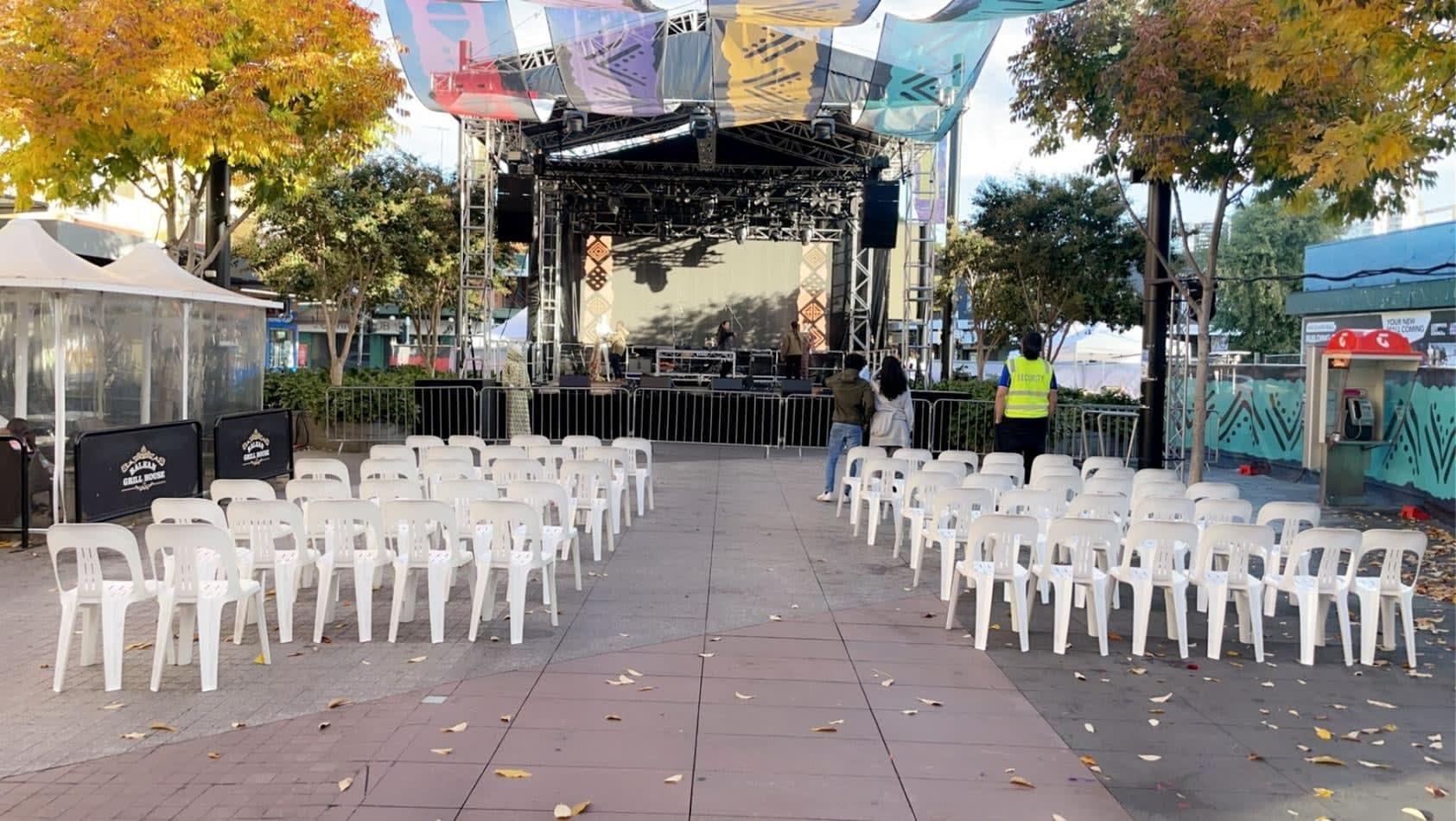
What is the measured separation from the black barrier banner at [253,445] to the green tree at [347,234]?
336 inches

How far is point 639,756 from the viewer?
434 centimetres

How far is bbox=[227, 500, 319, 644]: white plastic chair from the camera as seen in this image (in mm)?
5945

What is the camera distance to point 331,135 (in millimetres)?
12562

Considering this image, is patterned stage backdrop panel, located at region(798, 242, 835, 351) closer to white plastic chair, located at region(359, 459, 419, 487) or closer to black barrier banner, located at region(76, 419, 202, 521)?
black barrier banner, located at region(76, 419, 202, 521)

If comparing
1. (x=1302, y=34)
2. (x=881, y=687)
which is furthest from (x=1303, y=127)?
(x=881, y=687)

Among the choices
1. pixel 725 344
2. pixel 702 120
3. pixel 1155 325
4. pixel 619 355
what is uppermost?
pixel 702 120

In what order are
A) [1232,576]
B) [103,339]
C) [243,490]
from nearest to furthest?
[1232,576] < [243,490] < [103,339]

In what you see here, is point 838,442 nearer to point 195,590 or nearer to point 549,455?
point 549,455

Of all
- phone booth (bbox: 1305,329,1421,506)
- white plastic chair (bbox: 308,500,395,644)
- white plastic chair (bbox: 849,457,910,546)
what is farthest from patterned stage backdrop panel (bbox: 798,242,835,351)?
white plastic chair (bbox: 308,500,395,644)

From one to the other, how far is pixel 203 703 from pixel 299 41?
8880 mm

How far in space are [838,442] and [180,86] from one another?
24.8 feet

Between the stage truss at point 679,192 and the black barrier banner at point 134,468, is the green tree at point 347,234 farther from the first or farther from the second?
the black barrier banner at point 134,468

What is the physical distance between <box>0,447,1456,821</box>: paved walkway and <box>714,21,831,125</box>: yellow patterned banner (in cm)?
815

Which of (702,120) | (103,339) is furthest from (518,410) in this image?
(103,339)
